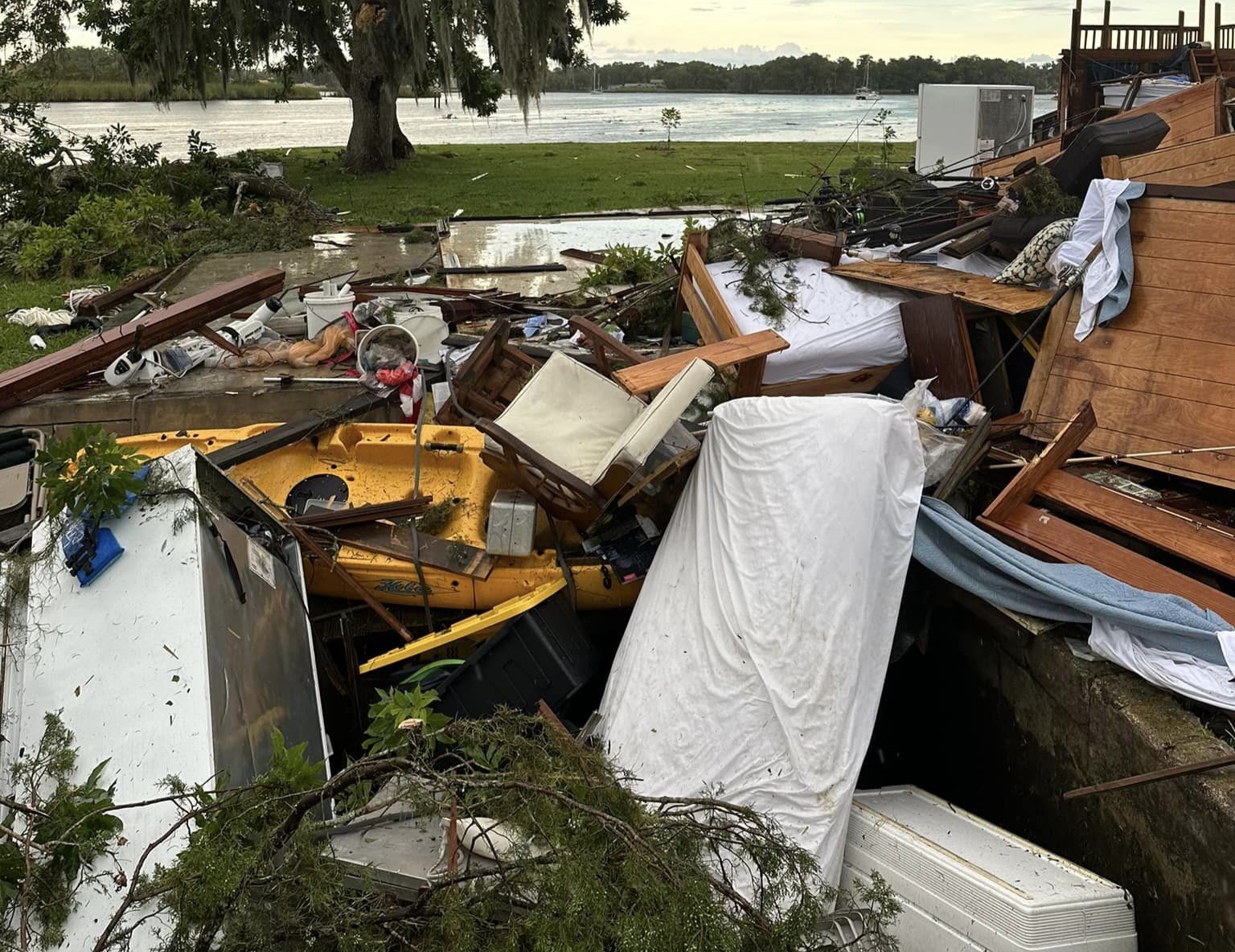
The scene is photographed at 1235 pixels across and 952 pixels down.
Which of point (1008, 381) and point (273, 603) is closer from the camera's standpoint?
point (273, 603)

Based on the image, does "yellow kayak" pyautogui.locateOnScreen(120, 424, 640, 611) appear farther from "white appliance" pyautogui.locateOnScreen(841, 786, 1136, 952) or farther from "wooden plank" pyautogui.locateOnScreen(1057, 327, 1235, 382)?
"wooden plank" pyautogui.locateOnScreen(1057, 327, 1235, 382)

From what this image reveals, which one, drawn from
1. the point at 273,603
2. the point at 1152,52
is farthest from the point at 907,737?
the point at 1152,52

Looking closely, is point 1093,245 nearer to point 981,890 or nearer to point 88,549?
point 981,890

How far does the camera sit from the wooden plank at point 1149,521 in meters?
3.89

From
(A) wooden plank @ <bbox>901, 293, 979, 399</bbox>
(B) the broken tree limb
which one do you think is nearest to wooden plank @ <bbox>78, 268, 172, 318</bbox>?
(B) the broken tree limb

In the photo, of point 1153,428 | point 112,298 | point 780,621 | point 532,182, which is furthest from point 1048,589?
point 532,182

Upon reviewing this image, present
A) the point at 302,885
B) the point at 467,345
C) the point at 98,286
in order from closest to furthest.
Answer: the point at 302,885
the point at 467,345
the point at 98,286

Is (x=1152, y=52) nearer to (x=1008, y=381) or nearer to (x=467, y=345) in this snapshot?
(x=1008, y=381)

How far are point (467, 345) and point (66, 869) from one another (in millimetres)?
5171

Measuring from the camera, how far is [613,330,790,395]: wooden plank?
4.96 metres

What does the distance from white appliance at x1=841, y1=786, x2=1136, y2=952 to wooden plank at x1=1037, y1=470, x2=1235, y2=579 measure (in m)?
1.48

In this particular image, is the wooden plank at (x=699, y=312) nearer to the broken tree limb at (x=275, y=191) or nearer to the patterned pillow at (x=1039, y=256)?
the patterned pillow at (x=1039, y=256)

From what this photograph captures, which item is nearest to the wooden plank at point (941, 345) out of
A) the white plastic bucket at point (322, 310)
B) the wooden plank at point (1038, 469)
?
the wooden plank at point (1038, 469)

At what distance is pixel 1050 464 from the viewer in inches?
176
